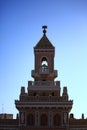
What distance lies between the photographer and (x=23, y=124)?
220ft

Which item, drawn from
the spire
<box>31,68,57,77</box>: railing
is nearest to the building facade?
<box>31,68,57,77</box>: railing

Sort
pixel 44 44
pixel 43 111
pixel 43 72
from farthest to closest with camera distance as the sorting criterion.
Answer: pixel 44 44 < pixel 43 72 < pixel 43 111

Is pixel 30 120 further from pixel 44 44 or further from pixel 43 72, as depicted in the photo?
pixel 44 44

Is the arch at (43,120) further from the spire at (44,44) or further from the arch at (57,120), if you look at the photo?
the spire at (44,44)

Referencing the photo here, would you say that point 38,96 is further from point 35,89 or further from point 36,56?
point 36,56

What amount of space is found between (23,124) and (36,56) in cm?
1272

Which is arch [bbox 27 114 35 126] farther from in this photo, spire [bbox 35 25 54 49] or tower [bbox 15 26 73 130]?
spire [bbox 35 25 54 49]

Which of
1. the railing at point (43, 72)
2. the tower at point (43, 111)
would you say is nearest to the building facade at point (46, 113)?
the tower at point (43, 111)

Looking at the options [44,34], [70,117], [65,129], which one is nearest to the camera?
[65,129]

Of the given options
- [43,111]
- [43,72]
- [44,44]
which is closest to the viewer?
[43,111]

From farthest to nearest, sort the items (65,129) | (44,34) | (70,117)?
(44,34) → (70,117) → (65,129)

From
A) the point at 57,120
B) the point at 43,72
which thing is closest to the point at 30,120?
the point at 57,120

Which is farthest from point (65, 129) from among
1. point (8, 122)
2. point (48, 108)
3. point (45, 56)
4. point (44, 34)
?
point (44, 34)

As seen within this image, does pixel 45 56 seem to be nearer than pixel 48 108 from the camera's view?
No
